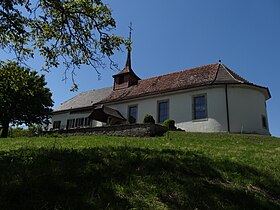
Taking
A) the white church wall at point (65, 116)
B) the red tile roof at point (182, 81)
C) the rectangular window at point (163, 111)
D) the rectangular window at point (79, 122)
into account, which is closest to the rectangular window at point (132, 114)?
the red tile roof at point (182, 81)

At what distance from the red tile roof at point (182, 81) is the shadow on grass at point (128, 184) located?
16.0 meters

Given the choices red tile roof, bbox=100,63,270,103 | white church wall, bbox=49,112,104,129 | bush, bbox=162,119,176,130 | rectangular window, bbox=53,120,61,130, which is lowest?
bush, bbox=162,119,176,130

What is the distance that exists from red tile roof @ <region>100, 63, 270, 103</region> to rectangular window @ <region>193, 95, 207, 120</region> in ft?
3.85

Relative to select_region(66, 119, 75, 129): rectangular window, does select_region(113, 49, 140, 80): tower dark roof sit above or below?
above

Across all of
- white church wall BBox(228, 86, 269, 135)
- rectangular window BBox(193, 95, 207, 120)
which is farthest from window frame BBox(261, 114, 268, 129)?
rectangular window BBox(193, 95, 207, 120)

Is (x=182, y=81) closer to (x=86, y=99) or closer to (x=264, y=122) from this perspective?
(x=264, y=122)

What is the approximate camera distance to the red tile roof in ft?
70.8

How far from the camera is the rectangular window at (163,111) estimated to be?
23406 millimetres

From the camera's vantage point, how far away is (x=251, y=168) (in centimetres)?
660

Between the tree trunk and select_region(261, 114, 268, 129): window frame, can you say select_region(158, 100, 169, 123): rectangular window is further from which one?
the tree trunk

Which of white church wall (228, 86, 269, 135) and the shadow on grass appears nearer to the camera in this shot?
the shadow on grass

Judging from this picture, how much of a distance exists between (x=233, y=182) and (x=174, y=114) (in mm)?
17403

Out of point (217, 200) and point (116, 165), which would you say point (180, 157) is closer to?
point (116, 165)

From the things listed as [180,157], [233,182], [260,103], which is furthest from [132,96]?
[233,182]
